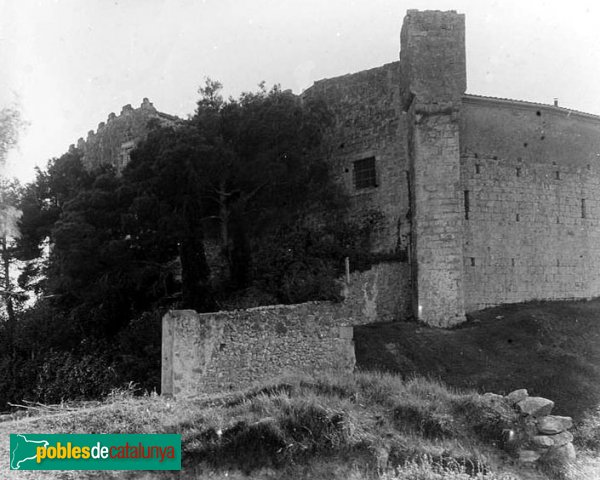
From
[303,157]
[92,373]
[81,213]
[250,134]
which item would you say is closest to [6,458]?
[92,373]

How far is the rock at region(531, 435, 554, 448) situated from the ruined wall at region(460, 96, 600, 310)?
28.8 ft

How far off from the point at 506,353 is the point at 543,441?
21.5 ft

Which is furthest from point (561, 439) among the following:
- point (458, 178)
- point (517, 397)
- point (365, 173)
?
point (365, 173)

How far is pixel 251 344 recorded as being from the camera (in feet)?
51.3

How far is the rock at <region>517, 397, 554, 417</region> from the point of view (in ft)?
36.6

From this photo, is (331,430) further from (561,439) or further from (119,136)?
(119,136)

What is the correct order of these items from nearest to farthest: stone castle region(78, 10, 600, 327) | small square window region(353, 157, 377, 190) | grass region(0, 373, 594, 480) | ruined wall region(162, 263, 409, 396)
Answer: grass region(0, 373, 594, 480), ruined wall region(162, 263, 409, 396), stone castle region(78, 10, 600, 327), small square window region(353, 157, 377, 190)

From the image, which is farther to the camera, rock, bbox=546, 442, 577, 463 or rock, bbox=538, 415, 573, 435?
rock, bbox=538, 415, 573, 435

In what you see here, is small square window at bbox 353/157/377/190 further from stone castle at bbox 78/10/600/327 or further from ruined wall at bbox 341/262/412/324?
ruined wall at bbox 341/262/412/324

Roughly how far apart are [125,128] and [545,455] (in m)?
22.5

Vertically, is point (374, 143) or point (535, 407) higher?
point (374, 143)

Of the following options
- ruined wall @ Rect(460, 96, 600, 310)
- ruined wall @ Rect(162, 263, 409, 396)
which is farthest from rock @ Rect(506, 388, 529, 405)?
ruined wall @ Rect(460, 96, 600, 310)

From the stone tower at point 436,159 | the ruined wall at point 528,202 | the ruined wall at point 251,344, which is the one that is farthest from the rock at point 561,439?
the ruined wall at point 528,202

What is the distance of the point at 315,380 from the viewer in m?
12.5
